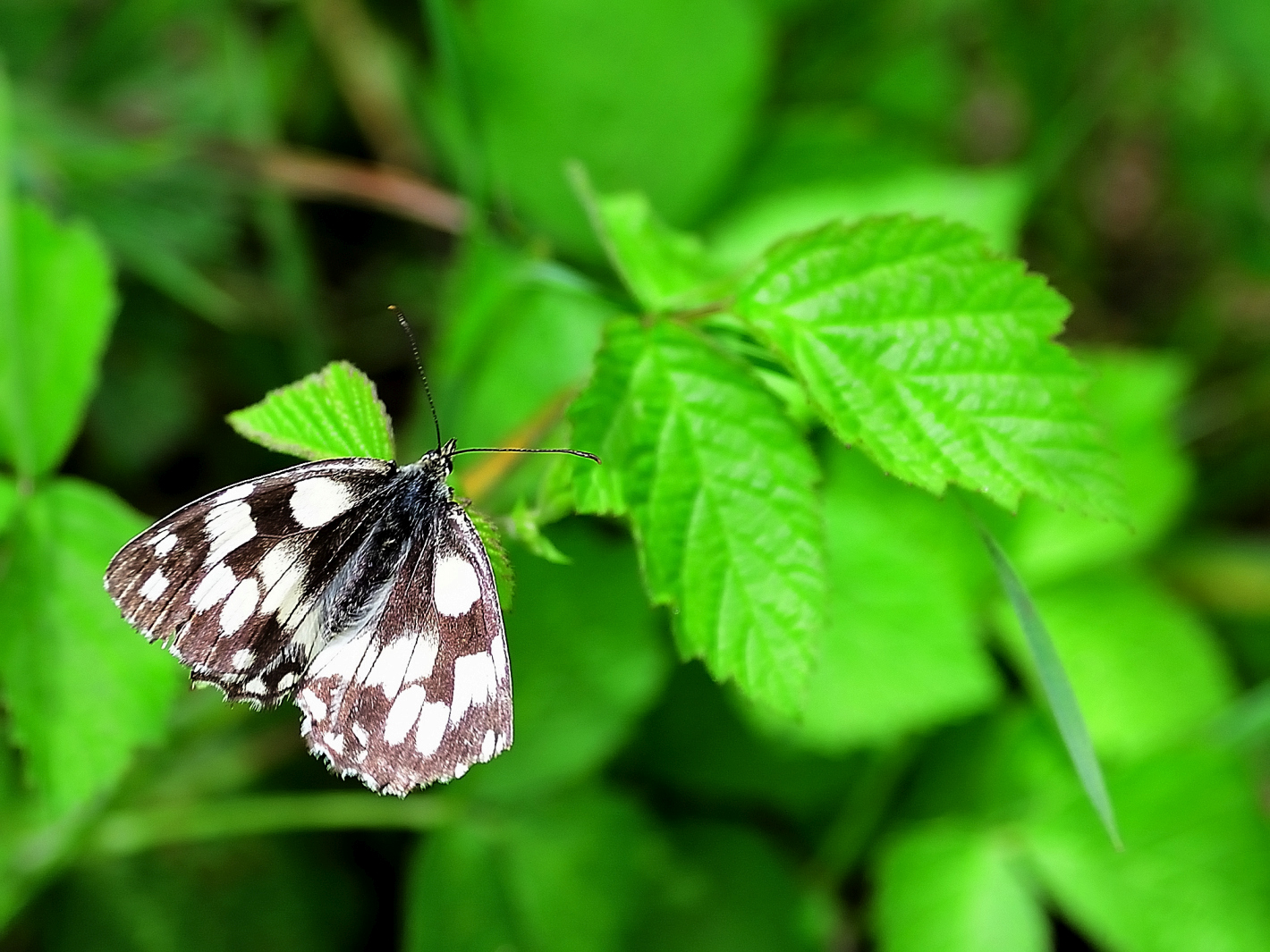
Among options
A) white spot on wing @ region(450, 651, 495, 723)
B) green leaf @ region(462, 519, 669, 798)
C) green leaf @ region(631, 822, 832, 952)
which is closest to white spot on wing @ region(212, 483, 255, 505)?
white spot on wing @ region(450, 651, 495, 723)

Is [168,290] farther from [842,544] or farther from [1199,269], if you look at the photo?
[1199,269]

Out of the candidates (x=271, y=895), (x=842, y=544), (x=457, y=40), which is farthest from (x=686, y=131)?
(x=271, y=895)

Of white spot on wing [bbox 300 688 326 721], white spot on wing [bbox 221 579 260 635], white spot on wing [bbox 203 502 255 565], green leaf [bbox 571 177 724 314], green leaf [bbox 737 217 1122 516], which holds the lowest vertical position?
white spot on wing [bbox 300 688 326 721]

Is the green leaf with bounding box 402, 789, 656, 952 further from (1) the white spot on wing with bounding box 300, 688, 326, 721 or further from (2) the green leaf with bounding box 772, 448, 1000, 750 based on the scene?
(1) the white spot on wing with bounding box 300, 688, 326, 721

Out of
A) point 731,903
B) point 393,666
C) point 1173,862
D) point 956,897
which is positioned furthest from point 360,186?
point 1173,862

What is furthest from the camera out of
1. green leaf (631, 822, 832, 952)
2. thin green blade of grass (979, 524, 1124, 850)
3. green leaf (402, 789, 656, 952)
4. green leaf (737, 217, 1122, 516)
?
green leaf (631, 822, 832, 952)
